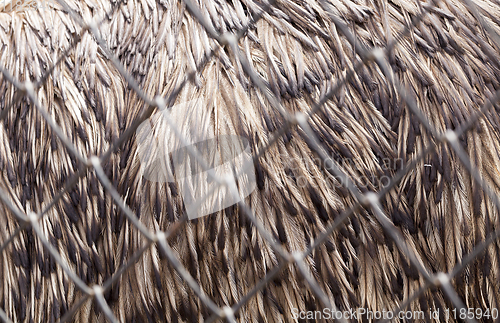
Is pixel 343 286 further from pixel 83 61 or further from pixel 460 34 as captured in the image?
pixel 83 61

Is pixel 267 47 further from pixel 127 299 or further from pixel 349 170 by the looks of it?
pixel 127 299

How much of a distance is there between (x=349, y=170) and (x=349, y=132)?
0.08 m

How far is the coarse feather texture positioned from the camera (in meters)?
0.90

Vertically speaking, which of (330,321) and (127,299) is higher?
(330,321)

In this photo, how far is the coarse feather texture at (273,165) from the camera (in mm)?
897

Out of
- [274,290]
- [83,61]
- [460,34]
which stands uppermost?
[460,34]

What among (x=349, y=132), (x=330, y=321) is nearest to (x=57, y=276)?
(x=330, y=321)

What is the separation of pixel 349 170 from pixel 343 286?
0.23m

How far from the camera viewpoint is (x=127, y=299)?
3.18 feet

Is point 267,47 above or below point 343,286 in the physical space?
above

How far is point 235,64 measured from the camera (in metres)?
0.95

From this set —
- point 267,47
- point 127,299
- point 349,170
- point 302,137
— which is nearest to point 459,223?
point 349,170

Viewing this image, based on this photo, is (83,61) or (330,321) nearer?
(330,321)

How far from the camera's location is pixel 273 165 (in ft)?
2.94
